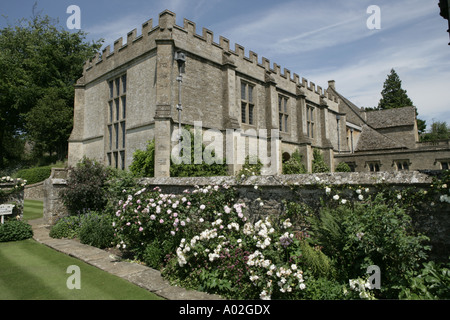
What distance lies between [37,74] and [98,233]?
1027 inches

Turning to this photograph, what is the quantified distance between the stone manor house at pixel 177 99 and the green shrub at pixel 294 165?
1.96ft

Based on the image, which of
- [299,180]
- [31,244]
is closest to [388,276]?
[299,180]

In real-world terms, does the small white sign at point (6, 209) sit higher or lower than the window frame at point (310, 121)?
lower

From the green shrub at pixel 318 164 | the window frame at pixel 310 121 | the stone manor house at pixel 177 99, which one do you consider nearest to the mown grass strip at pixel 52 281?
the stone manor house at pixel 177 99

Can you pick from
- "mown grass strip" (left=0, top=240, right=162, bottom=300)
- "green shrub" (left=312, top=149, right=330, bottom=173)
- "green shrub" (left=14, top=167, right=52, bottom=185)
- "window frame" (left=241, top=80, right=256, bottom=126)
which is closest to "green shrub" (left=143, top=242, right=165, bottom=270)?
"mown grass strip" (left=0, top=240, right=162, bottom=300)

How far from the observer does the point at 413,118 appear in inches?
1539

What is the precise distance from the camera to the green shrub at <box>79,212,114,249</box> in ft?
24.0

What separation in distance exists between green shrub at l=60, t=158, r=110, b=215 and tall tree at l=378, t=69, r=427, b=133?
58.6m

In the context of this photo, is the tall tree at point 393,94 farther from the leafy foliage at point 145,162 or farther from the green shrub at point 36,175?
the green shrub at point 36,175

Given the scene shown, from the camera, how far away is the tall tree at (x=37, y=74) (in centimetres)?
2459

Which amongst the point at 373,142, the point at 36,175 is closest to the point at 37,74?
the point at 36,175

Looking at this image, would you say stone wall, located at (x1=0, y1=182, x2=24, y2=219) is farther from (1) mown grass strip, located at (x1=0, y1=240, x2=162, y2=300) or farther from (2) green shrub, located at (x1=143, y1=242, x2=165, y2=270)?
(2) green shrub, located at (x1=143, y1=242, x2=165, y2=270)

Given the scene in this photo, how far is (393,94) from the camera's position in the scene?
55.3 m
